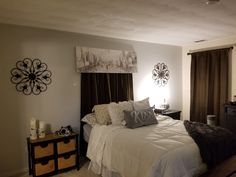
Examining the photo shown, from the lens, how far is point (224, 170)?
214 cm

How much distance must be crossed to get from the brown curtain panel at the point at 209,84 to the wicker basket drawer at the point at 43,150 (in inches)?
137

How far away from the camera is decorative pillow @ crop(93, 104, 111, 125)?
3212 mm

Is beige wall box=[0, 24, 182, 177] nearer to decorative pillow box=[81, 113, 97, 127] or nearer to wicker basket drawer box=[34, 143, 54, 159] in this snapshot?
decorative pillow box=[81, 113, 97, 127]

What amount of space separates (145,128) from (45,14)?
81.6 inches

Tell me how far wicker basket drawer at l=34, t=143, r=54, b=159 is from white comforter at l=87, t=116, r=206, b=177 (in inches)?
23.3

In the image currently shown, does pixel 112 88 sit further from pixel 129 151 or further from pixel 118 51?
pixel 129 151

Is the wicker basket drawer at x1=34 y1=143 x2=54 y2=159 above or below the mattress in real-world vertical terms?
below

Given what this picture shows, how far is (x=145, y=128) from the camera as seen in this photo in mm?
2947

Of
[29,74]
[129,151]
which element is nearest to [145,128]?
[129,151]

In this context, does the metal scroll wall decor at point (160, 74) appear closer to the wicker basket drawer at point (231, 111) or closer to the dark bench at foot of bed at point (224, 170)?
the wicker basket drawer at point (231, 111)

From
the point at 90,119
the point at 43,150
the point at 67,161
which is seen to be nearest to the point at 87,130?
the point at 90,119

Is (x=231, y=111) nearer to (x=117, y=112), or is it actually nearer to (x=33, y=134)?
(x=117, y=112)

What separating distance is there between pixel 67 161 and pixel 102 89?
141 centimetres

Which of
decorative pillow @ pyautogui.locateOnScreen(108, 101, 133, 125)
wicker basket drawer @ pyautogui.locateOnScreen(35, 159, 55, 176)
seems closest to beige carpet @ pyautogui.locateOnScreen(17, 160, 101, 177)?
wicker basket drawer @ pyautogui.locateOnScreen(35, 159, 55, 176)
